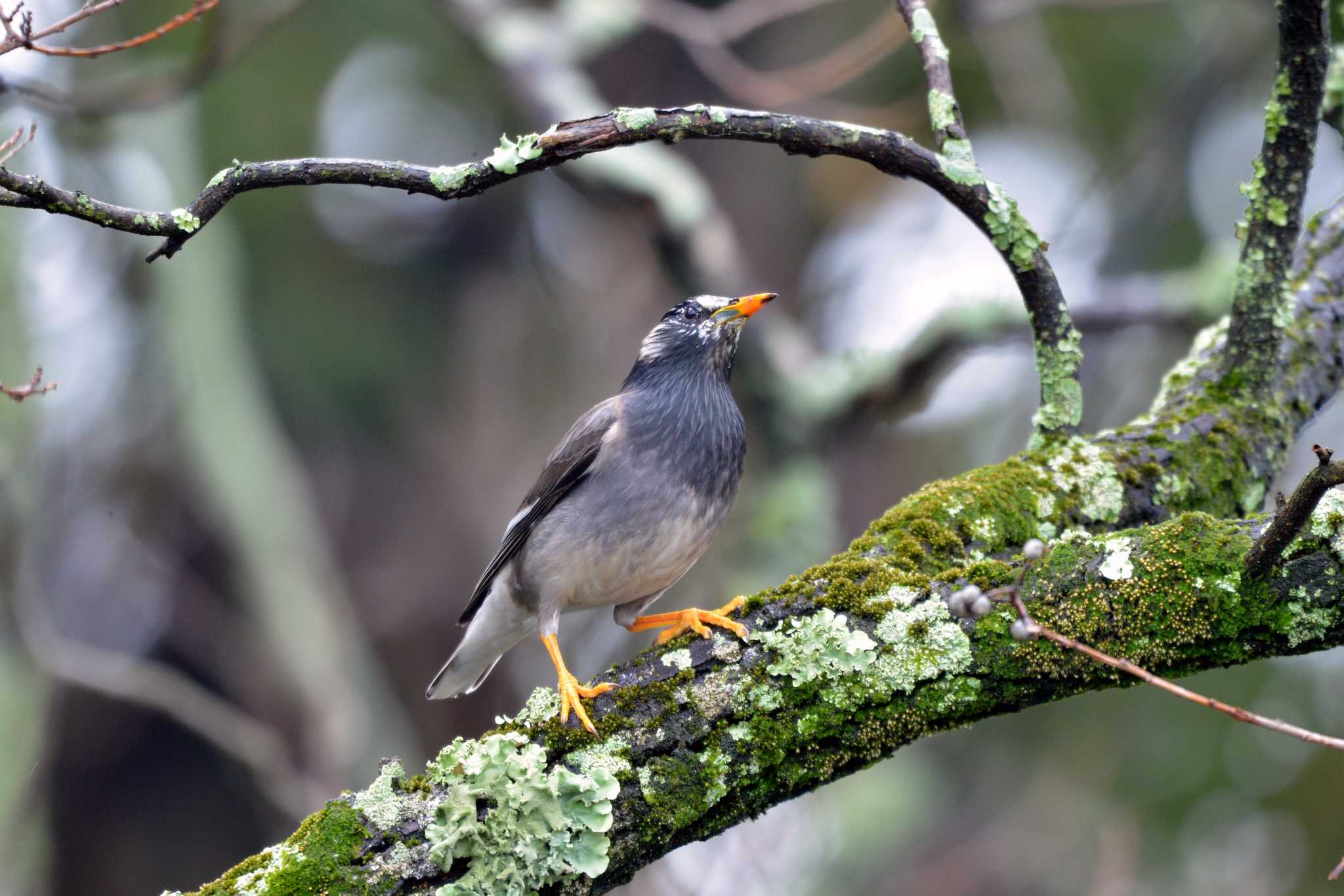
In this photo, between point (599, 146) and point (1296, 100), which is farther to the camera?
point (1296, 100)

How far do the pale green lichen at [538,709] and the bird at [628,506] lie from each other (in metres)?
0.70

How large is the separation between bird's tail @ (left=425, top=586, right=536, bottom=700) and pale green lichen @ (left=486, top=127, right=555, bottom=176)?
226cm

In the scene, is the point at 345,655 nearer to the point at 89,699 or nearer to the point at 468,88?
the point at 89,699

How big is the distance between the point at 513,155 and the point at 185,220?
0.82m

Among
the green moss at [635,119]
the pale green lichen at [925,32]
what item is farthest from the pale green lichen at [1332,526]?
the pale green lichen at [925,32]

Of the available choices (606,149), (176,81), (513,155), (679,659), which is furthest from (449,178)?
(176,81)

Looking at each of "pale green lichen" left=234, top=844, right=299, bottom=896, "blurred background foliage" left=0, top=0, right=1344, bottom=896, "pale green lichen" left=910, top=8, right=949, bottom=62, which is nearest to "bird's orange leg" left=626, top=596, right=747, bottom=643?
"pale green lichen" left=234, top=844, right=299, bottom=896

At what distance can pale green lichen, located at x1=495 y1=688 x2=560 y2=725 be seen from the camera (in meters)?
3.01

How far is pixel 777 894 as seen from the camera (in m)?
6.32

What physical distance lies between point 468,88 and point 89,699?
6766 millimetres

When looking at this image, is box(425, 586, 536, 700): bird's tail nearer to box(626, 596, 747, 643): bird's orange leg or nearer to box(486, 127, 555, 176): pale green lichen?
box(626, 596, 747, 643): bird's orange leg

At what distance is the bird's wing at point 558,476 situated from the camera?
4.45m

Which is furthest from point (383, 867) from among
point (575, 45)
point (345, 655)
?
point (575, 45)

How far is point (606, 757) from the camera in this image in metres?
2.78
